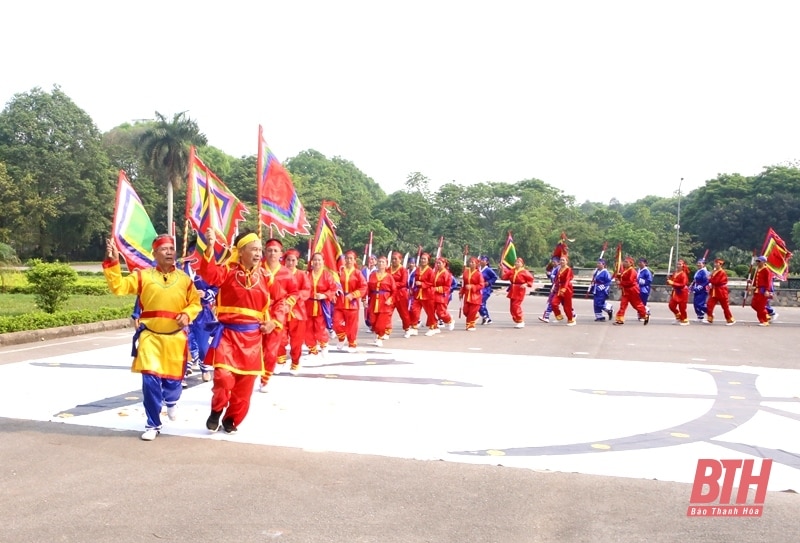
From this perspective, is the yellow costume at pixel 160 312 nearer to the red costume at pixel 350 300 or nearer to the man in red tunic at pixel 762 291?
the red costume at pixel 350 300

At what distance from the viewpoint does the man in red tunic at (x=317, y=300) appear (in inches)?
384

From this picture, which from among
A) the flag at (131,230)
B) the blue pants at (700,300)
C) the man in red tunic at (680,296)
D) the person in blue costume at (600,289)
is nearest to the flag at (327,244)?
the flag at (131,230)

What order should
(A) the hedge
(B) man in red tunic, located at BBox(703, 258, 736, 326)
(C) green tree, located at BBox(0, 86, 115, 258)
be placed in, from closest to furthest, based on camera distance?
1. (A) the hedge
2. (B) man in red tunic, located at BBox(703, 258, 736, 326)
3. (C) green tree, located at BBox(0, 86, 115, 258)

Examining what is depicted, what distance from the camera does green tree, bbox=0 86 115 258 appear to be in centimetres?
4409

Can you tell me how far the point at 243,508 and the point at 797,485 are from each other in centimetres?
339

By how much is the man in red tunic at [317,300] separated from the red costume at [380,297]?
6.07 ft

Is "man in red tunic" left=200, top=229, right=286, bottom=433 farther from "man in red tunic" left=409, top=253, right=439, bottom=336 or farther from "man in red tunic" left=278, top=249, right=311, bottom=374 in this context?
"man in red tunic" left=409, top=253, right=439, bottom=336

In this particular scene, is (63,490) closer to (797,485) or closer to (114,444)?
(114,444)

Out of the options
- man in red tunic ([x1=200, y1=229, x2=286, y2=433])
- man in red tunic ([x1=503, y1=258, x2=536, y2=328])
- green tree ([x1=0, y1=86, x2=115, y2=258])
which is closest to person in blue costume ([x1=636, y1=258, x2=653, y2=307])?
man in red tunic ([x1=503, y1=258, x2=536, y2=328])

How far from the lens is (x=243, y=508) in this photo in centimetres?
404

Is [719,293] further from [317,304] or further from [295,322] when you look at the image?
[295,322]

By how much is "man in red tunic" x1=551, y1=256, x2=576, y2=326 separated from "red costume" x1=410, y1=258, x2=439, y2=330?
3.73m

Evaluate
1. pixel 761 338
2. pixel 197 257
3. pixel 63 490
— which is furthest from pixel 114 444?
pixel 761 338

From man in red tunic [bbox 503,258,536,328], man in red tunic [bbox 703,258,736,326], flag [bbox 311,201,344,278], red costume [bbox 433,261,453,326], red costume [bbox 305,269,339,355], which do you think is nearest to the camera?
red costume [bbox 305,269,339,355]
